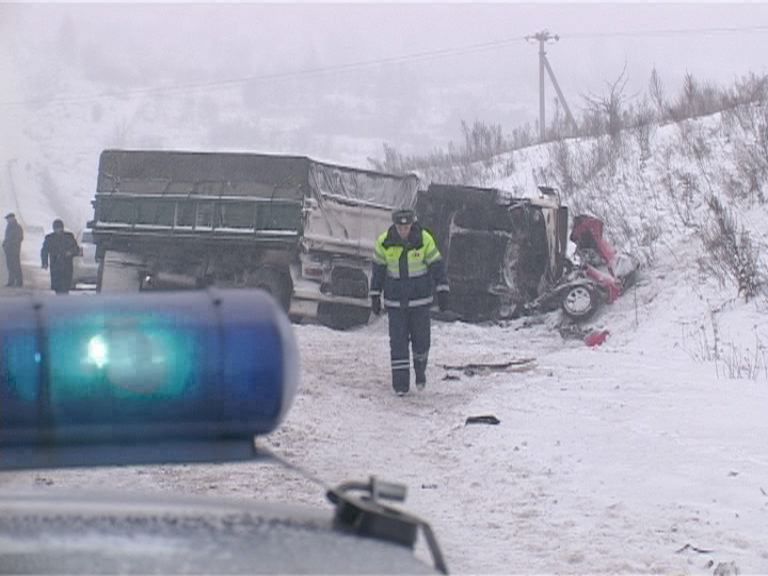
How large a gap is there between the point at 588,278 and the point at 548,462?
32.1 feet

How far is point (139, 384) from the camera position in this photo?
→ 7.56ft

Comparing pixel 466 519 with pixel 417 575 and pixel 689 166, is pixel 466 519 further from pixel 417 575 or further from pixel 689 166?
pixel 689 166

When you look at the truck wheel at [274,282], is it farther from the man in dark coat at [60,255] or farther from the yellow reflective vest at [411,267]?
the yellow reflective vest at [411,267]

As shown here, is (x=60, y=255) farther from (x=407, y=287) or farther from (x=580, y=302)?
(x=407, y=287)

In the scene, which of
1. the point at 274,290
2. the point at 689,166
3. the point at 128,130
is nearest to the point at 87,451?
the point at 274,290

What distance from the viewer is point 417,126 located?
80625 millimetres

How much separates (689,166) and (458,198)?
769 centimetres

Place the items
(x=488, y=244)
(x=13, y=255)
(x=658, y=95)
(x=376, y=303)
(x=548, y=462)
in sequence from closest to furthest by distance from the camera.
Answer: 1. (x=548, y=462)
2. (x=376, y=303)
3. (x=488, y=244)
4. (x=13, y=255)
5. (x=658, y=95)

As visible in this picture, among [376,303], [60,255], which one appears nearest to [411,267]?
[376,303]

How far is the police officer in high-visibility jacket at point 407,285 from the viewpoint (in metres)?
12.3

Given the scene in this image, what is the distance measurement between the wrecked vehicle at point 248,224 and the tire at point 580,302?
251 cm

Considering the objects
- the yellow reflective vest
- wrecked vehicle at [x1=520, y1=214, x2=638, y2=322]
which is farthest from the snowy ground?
wrecked vehicle at [x1=520, y1=214, x2=638, y2=322]

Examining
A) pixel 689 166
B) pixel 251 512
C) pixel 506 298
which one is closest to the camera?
pixel 251 512

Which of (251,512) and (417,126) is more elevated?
(417,126)
